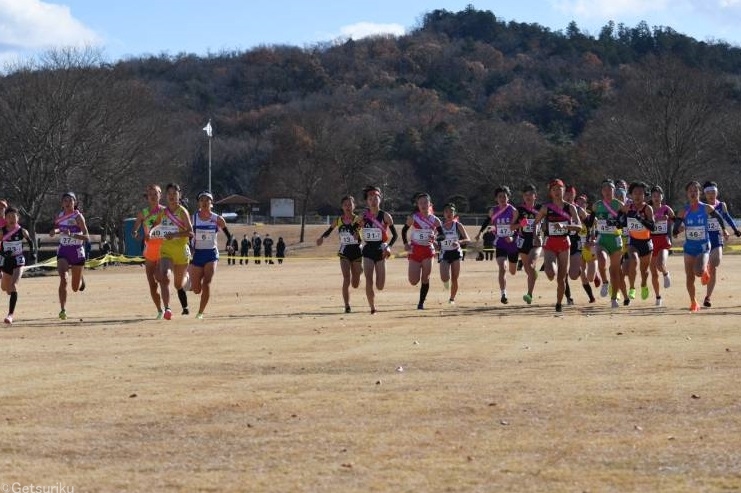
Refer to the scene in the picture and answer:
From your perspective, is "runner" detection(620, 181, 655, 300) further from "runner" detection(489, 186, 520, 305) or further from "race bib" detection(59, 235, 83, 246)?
"race bib" detection(59, 235, 83, 246)

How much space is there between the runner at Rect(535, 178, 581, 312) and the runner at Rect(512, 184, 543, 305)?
1097 millimetres

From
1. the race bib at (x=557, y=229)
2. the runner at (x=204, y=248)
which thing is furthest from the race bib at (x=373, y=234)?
the race bib at (x=557, y=229)

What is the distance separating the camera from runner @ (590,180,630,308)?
927 inches

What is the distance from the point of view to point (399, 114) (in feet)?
502

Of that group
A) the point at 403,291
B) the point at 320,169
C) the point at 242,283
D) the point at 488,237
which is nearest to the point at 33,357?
the point at 403,291

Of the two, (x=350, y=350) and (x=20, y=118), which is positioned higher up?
(x=20, y=118)

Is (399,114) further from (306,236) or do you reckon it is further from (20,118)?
(20,118)

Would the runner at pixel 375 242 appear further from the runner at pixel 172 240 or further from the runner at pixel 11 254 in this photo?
the runner at pixel 11 254

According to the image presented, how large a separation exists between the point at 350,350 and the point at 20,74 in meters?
64.6

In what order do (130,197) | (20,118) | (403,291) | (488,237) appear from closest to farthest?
(403,291)
(488,237)
(20,118)
(130,197)

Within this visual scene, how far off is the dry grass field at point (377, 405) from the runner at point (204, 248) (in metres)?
1.42

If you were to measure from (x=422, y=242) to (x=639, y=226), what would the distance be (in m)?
3.98

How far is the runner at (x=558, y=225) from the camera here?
22188 millimetres

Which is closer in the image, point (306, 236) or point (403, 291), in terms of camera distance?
point (403, 291)
